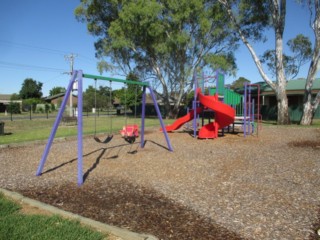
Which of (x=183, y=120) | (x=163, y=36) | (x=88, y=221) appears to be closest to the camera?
(x=88, y=221)

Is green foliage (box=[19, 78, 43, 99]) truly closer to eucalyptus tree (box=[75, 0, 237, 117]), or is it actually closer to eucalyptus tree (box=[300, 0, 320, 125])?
eucalyptus tree (box=[75, 0, 237, 117])

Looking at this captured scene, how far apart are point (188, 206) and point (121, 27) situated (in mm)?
25149

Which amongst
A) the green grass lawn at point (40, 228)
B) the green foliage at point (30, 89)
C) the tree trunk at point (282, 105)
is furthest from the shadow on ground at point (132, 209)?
the green foliage at point (30, 89)

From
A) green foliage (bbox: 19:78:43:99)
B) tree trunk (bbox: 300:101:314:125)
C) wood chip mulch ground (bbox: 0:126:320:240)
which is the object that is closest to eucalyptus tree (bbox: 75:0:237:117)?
tree trunk (bbox: 300:101:314:125)

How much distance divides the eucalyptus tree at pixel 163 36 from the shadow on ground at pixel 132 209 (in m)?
22.5

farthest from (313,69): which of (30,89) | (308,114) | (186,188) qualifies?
(30,89)

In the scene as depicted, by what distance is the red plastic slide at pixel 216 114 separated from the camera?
11547mm

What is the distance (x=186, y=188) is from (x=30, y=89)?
8659 centimetres

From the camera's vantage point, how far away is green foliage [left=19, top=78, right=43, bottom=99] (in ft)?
276

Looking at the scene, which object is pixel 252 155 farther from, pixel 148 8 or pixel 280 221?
pixel 148 8

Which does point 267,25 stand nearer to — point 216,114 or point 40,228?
point 216,114

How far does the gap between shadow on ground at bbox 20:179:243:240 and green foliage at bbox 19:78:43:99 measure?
85512mm

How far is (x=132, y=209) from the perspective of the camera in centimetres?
441

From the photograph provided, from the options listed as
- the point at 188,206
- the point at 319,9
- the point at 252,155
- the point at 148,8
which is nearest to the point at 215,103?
the point at 252,155
